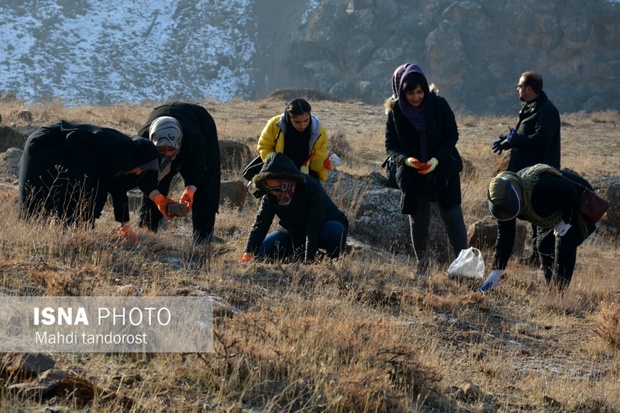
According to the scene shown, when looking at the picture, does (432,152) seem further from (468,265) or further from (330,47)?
(330,47)

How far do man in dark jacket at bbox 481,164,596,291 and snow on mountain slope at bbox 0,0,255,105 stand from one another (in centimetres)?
3645

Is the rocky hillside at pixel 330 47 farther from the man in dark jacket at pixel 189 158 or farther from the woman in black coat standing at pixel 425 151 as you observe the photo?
the woman in black coat standing at pixel 425 151

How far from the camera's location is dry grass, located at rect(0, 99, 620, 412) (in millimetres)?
3990

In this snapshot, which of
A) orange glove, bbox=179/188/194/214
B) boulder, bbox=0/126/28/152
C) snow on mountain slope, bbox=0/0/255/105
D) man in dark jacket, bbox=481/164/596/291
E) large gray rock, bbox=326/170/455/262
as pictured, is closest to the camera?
man in dark jacket, bbox=481/164/596/291

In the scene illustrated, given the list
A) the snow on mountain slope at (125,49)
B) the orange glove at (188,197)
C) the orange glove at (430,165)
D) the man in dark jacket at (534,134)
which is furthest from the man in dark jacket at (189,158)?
the snow on mountain slope at (125,49)

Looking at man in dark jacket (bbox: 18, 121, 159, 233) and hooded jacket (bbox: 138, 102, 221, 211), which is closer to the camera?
man in dark jacket (bbox: 18, 121, 159, 233)

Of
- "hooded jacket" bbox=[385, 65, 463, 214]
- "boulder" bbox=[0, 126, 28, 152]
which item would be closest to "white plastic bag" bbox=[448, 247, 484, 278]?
"hooded jacket" bbox=[385, 65, 463, 214]

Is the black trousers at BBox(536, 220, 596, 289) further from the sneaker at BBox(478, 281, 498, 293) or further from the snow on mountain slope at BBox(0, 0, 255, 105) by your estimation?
the snow on mountain slope at BBox(0, 0, 255, 105)

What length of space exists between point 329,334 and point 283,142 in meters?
2.99

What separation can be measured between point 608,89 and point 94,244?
4638cm

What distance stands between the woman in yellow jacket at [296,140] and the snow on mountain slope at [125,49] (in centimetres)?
3526

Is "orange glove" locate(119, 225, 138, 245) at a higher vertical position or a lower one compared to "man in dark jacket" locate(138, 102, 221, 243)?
lower

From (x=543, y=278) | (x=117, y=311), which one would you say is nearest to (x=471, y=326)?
(x=543, y=278)

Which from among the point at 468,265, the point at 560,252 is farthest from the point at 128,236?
the point at 560,252
